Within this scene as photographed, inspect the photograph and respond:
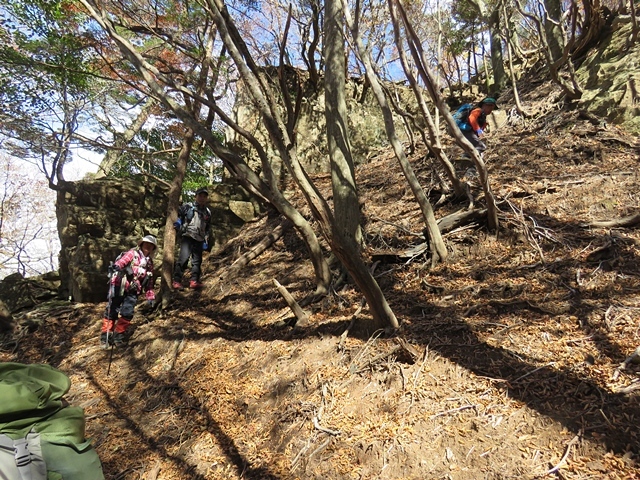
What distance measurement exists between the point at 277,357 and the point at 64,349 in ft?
15.3

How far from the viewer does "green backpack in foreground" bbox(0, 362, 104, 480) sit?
2.22 meters

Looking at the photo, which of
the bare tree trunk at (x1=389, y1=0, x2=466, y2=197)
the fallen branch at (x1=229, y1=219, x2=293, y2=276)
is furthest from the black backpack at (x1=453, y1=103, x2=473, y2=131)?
the fallen branch at (x1=229, y1=219, x2=293, y2=276)

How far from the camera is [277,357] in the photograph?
441 cm

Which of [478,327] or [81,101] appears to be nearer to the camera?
[478,327]

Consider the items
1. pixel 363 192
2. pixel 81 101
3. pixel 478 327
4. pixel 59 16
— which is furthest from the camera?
pixel 81 101

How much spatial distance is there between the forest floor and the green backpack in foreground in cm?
127

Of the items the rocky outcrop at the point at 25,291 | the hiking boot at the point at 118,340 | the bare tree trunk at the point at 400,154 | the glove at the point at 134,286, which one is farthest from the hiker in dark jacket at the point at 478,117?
the rocky outcrop at the point at 25,291

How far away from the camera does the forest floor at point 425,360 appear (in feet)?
8.63

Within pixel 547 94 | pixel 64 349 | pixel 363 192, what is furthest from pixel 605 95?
pixel 64 349

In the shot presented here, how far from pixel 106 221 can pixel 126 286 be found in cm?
380

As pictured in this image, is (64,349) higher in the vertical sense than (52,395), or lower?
lower

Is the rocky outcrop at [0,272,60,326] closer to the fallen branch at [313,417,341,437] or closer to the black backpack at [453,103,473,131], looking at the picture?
the fallen branch at [313,417,341,437]

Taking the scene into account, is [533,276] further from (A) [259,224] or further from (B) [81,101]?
(B) [81,101]

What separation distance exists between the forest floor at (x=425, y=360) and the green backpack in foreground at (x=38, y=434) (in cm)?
127
